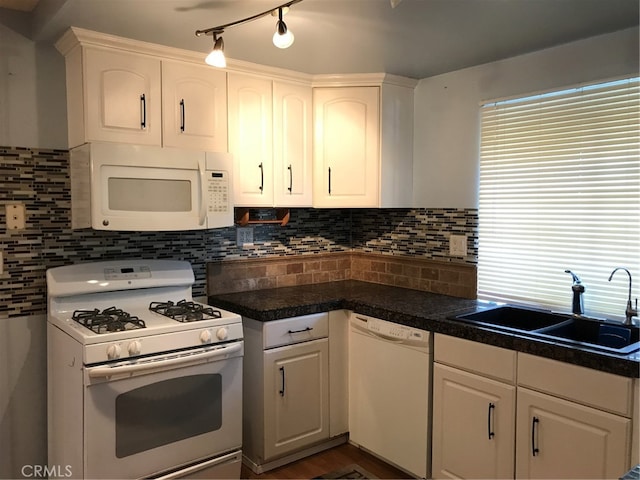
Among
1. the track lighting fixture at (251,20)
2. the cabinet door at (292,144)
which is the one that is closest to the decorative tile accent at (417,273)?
the cabinet door at (292,144)

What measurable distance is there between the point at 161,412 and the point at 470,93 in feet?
7.38

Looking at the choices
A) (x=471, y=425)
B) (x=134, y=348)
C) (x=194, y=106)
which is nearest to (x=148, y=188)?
(x=194, y=106)

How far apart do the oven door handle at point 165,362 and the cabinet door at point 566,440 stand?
1.23 metres

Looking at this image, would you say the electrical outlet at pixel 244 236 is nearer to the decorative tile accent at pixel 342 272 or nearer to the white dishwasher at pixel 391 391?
the decorative tile accent at pixel 342 272

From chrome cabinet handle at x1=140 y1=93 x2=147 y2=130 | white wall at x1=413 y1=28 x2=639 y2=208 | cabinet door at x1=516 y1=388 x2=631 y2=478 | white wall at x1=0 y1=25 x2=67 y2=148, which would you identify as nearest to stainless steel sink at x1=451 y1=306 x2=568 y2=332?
cabinet door at x1=516 y1=388 x2=631 y2=478


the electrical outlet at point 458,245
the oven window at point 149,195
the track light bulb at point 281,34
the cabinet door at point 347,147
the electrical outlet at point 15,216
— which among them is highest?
the track light bulb at point 281,34

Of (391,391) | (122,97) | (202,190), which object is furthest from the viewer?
(391,391)

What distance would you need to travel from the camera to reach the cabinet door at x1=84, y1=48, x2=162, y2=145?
223 cm

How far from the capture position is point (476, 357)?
2.16 m

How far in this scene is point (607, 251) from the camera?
2293 mm

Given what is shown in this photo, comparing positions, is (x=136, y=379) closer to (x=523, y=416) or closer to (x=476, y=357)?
(x=476, y=357)

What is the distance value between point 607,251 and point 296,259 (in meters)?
1.75

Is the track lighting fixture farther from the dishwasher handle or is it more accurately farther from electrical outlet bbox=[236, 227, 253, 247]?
the dishwasher handle

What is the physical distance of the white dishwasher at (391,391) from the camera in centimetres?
240
